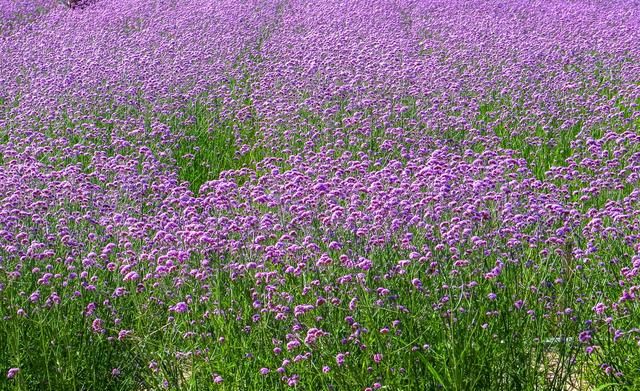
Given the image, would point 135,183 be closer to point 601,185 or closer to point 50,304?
point 50,304

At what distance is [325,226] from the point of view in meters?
3.89

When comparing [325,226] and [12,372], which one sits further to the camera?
[325,226]

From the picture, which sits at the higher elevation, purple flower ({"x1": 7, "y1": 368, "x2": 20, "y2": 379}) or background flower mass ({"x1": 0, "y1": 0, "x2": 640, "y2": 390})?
purple flower ({"x1": 7, "y1": 368, "x2": 20, "y2": 379})

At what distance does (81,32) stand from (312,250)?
9316 mm

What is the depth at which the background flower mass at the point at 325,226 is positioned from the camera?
125 inches

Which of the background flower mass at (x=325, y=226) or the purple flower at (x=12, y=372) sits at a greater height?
the purple flower at (x=12, y=372)

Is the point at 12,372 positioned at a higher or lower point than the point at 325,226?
higher

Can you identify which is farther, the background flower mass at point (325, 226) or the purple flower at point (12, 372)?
the background flower mass at point (325, 226)

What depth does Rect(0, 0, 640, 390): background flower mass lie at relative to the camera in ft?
10.5

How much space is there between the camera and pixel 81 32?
11938mm

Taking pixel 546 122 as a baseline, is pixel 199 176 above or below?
above

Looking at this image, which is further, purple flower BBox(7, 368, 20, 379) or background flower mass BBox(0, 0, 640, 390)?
background flower mass BBox(0, 0, 640, 390)

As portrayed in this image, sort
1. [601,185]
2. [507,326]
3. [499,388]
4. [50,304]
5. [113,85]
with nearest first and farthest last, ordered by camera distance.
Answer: [499,388], [507,326], [50,304], [601,185], [113,85]

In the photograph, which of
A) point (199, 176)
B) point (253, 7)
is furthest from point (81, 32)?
point (199, 176)
